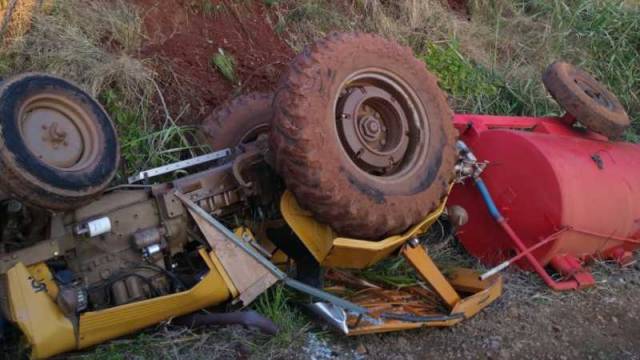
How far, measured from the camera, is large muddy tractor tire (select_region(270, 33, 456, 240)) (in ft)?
9.35

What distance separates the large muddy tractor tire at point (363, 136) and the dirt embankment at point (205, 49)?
1.20m

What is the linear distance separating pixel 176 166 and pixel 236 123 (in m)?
0.58

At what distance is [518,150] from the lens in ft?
12.3

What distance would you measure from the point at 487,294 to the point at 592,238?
35.4 inches

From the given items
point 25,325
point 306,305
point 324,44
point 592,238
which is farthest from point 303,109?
point 592,238

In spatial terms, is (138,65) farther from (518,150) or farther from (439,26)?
(439,26)

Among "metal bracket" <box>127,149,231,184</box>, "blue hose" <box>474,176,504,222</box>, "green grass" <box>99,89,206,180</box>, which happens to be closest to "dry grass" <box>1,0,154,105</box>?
"green grass" <box>99,89,206,180</box>

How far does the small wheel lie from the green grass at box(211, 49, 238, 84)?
80.4 inches

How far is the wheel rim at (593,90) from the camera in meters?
4.35

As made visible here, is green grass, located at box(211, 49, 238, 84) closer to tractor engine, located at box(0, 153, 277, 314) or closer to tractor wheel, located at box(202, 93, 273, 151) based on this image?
tractor wheel, located at box(202, 93, 273, 151)

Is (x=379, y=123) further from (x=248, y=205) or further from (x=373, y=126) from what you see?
(x=248, y=205)

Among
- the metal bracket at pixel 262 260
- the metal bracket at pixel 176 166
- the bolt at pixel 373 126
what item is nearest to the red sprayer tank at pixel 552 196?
the bolt at pixel 373 126

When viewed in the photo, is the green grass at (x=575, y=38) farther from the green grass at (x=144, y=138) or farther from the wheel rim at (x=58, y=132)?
the wheel rim at (x=58, y=132)

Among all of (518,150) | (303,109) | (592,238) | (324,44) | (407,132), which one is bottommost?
(592,238)
